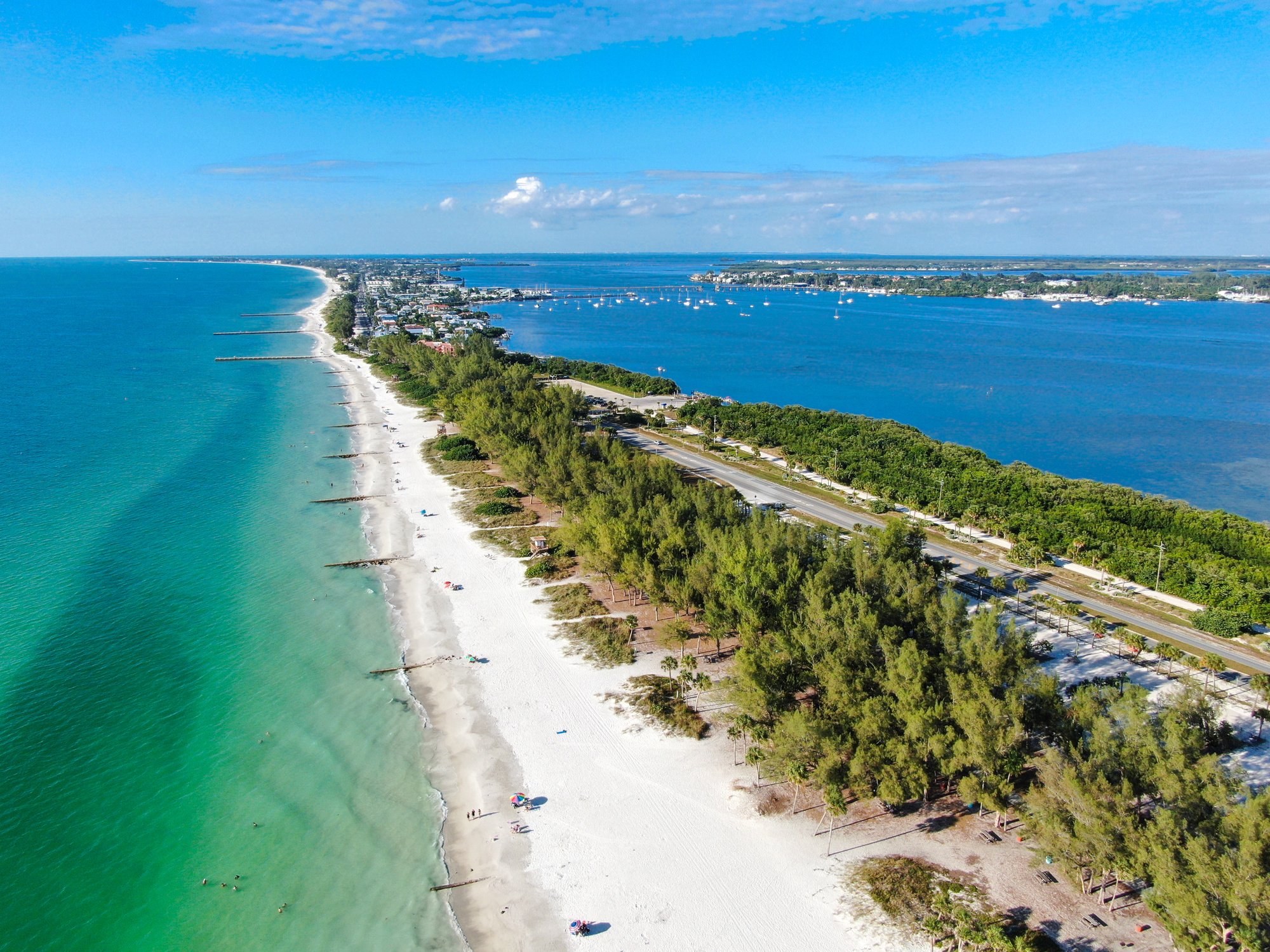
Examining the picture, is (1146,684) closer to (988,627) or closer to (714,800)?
(988,627)

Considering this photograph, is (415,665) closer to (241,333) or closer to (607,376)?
(607,376)

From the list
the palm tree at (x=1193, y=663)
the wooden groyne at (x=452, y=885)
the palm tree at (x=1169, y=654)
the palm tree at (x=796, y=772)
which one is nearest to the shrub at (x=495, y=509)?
the wooden groyne at (x=452, y=885)

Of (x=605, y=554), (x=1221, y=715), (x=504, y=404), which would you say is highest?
(x=504, y=404)

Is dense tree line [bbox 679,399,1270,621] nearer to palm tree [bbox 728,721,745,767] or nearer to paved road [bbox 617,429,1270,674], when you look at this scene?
paved road [bbox 617,429,1270,674]

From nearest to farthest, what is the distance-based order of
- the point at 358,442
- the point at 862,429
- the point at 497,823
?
the point at 497,823
the point at 862,429
the point at 358,442

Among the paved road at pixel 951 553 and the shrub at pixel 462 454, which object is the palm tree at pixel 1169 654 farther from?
the shrub at pixel 462 454

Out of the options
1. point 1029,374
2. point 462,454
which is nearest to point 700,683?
point 462,454

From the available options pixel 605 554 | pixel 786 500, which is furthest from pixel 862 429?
pixel 605 554
